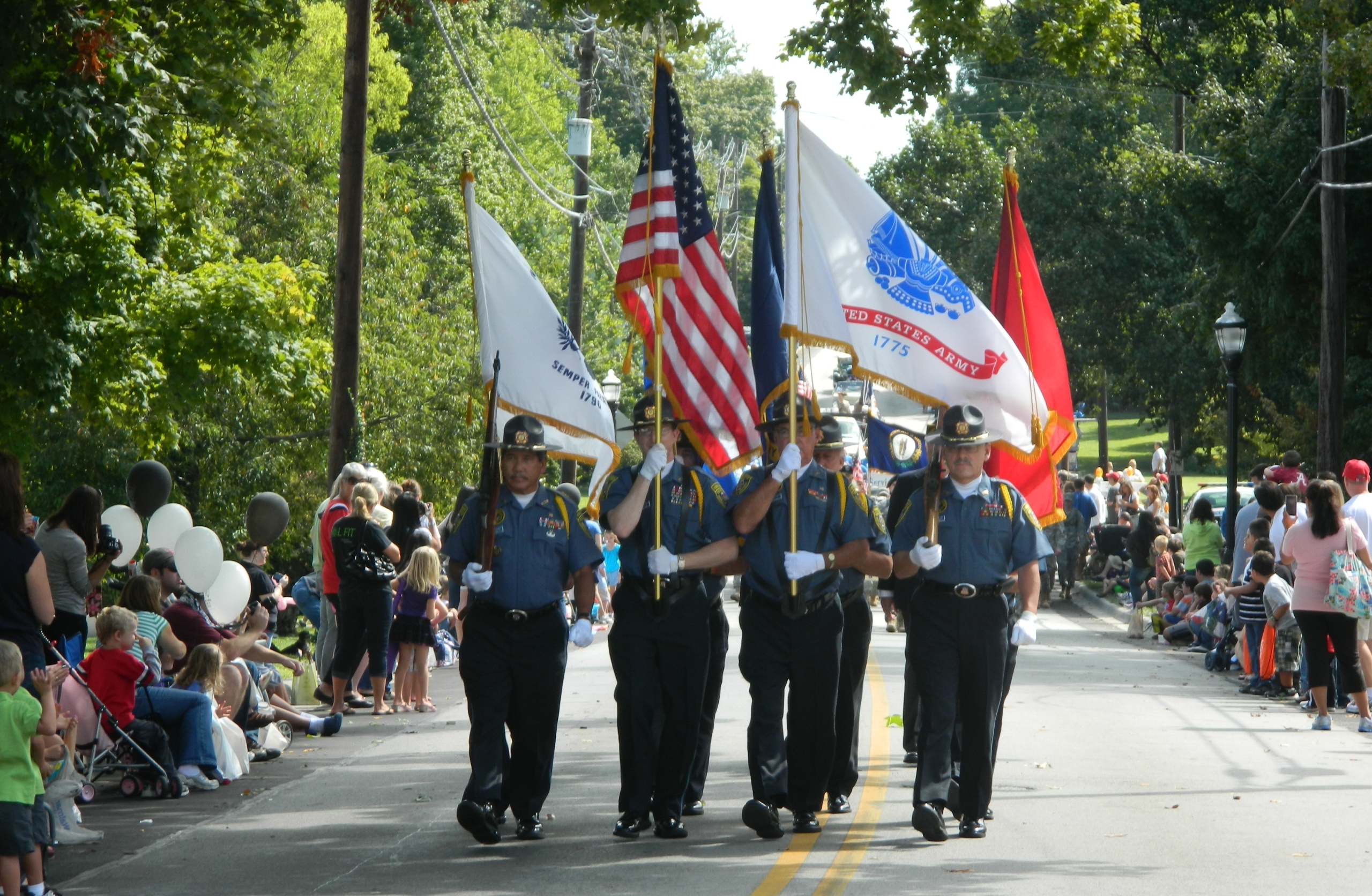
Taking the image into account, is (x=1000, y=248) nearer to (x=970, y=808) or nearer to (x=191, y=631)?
(x=970, y=808)

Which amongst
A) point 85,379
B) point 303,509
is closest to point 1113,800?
point 85,379

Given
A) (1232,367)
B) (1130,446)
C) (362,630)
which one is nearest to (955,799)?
(362,630)

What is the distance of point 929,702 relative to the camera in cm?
870

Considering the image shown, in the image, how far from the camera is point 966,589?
28.4 ft

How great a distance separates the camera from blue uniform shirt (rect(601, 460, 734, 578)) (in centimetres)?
880

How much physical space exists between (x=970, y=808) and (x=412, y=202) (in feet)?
116

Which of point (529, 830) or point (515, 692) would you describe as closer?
point (515, 692)

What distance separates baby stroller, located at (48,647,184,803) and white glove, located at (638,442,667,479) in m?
3.87

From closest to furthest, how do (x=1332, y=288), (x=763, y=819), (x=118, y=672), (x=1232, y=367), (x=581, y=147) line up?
(x=763, y=819)
(x=118, y=672)
(x=1332, y=288)
(x=1232, y=367)
(x=581, y=147)

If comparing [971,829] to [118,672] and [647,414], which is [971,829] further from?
[118,672]

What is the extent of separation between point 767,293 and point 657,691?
124 inches

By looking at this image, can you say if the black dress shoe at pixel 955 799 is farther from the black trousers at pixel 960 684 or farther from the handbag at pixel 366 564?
the handbag at pixel 366 564

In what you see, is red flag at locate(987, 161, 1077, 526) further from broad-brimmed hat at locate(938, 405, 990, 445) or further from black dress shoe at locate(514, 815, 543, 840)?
black dress shoe at locate(514, 815, 543, 840)

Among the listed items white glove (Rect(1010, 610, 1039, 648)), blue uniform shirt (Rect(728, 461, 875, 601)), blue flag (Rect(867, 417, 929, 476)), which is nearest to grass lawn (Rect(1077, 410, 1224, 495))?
blue flag (Rect(867, 417, 929, 476))
